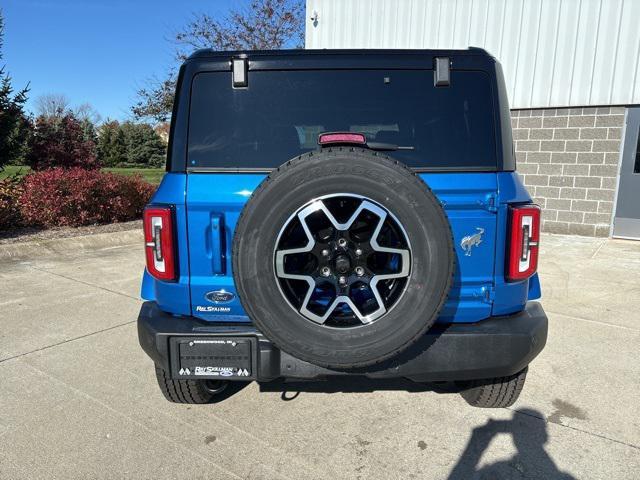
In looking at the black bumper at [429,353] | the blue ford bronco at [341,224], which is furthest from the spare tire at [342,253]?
the black bumper at [429,353]

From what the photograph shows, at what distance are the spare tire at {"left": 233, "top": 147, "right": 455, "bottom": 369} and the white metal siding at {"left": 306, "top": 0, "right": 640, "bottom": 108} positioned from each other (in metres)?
8.27

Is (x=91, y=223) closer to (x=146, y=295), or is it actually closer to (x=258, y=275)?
(x=146, y=295)

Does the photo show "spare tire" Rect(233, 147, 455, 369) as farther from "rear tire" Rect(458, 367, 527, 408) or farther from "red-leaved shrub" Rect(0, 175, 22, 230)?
"red-leaved shrub" Rect(0, 175, 22, 230)

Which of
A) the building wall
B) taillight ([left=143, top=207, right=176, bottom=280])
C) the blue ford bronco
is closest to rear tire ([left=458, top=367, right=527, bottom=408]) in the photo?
the blue ford bronco

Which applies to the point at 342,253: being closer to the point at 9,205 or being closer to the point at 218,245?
the point at 218,245

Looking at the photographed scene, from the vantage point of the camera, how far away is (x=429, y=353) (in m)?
2.18

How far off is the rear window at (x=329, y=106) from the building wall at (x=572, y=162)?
7.61 metres

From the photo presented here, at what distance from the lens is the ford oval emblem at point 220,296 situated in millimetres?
2263

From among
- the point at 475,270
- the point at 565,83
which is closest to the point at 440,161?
the point at 475,270

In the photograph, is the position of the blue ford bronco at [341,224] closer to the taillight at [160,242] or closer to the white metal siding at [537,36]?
the taillight at [160,242]

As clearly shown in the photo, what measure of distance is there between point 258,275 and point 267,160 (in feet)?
2.02

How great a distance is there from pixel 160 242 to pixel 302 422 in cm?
132

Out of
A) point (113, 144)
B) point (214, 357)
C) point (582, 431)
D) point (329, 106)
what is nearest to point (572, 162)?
point (582, 431)

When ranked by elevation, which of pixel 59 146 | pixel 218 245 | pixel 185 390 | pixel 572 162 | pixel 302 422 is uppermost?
pixel 59 146
